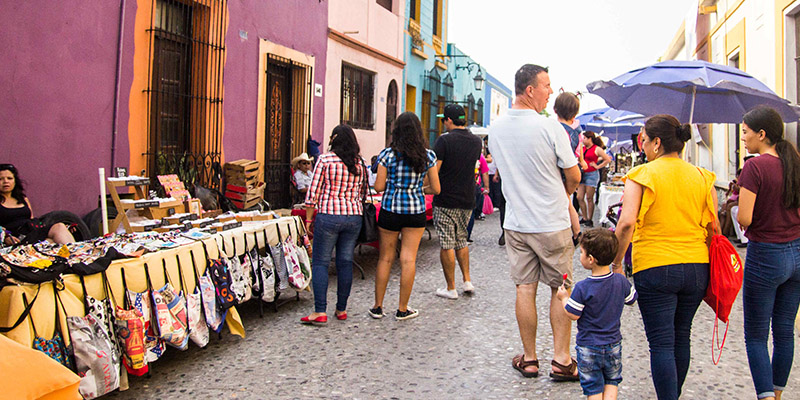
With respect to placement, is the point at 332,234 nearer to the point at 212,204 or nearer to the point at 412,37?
the point at 212,204

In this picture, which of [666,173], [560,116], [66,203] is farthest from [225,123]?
[666,173]

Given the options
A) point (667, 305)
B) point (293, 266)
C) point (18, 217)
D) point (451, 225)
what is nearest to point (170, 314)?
point (293, 266)

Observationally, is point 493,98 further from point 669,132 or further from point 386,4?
point 669,132

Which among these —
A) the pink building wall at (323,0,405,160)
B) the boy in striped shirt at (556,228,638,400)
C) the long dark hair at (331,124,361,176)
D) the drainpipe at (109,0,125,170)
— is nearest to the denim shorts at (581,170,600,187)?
the pink building wall at (323,0,405,160)

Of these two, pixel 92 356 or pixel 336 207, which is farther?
pixel 336 207

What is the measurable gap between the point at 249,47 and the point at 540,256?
6981 millimetres

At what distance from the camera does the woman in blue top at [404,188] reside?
532cm

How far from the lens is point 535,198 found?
13.4 ft

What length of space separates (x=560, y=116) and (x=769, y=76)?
6.25 m

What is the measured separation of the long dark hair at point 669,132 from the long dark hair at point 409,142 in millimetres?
2239

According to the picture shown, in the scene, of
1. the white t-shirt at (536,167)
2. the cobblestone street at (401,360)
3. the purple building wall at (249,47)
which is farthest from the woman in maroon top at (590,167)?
the white t-shirt at (536,167)

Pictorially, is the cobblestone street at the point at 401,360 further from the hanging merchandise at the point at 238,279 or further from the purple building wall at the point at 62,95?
the purple building wall at the point at 62,95

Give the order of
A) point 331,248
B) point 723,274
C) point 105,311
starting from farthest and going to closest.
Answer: point 331,248 → point 105,311 → point 723,274

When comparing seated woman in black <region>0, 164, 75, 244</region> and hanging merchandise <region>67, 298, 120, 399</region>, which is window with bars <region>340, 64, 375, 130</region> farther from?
hanging merchandise <region>67, 298, 120, 399</region>
